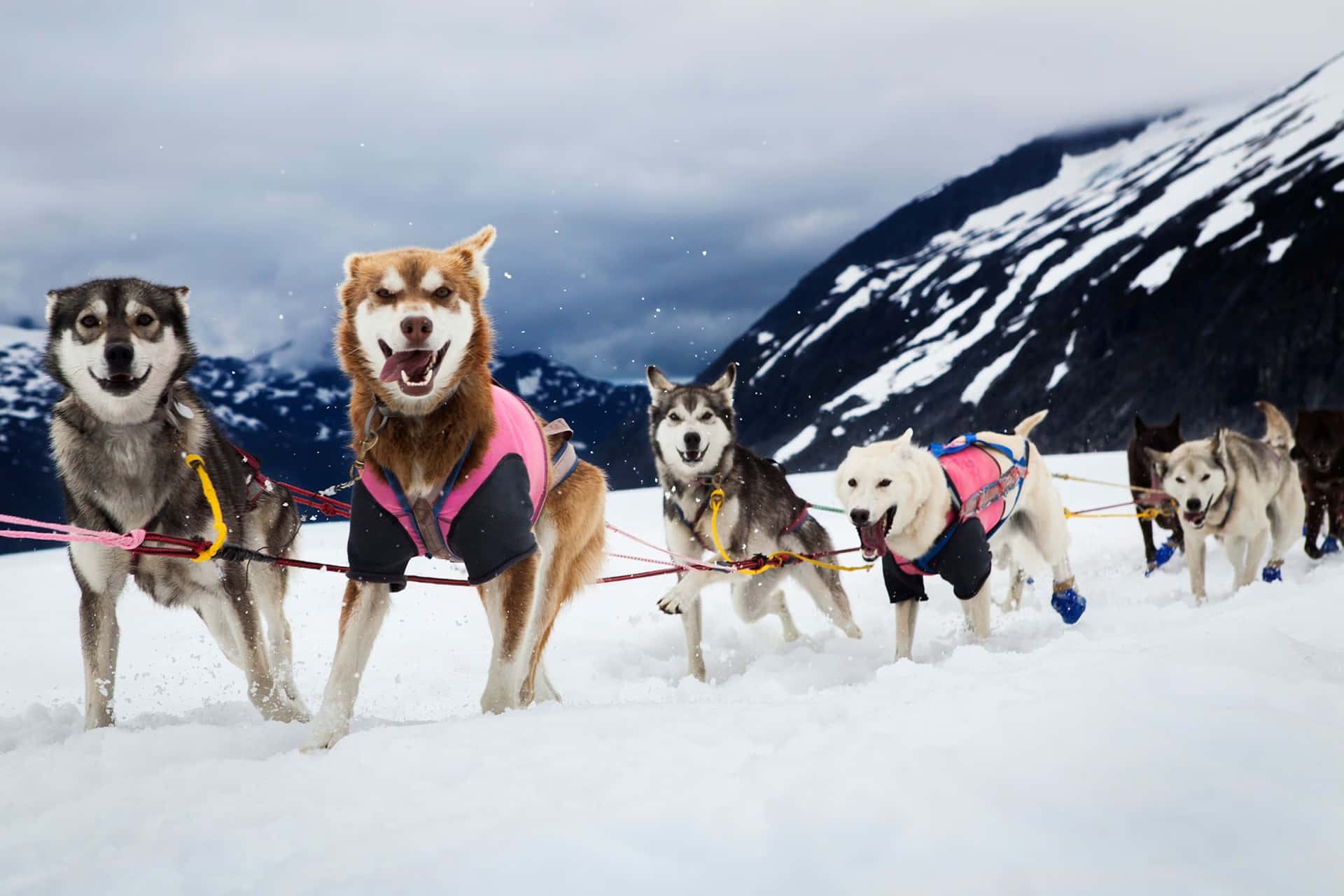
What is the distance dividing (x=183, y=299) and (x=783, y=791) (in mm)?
3068

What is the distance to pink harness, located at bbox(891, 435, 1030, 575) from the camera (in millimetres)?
4750

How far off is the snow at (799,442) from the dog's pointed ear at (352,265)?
5099cm

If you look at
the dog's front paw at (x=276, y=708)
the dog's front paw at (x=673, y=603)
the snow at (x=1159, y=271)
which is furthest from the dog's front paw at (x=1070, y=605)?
the snow at (x=1159, y=271)

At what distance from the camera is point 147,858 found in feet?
5.68

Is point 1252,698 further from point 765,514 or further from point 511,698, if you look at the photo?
point 765,514

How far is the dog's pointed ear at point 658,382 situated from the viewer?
590 centimetres

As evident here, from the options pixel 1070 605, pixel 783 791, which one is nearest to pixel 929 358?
pixel 1070 605

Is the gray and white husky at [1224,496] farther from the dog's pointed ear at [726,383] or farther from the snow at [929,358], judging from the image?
the snow at [929,358]

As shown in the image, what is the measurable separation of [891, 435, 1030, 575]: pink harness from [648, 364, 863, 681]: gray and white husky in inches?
47.6

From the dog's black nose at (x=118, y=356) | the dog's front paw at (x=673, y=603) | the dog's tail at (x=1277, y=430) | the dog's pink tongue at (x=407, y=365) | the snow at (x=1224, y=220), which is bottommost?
the dog's front paw at (x=673, y=603)

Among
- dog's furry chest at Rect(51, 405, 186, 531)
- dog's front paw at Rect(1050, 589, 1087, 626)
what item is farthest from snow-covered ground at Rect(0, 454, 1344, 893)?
dog's front paw at Rect(1050, 589, 1087, 626)

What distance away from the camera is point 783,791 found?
1.77 meters

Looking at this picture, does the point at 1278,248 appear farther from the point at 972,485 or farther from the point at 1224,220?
the point at 972,485

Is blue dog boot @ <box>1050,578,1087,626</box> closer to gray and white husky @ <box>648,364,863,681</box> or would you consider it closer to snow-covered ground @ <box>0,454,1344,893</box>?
gray and white husky @ <box>648,364,863,681</box>
